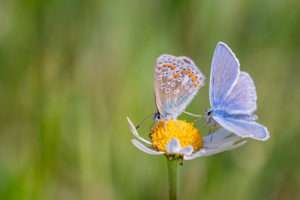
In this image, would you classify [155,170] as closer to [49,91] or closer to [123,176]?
[123,176]

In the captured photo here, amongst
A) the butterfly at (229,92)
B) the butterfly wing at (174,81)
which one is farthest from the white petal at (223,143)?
the butterfly wing at (174,81)

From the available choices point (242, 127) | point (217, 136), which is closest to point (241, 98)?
point (242, 127)

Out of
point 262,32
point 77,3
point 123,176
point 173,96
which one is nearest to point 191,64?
point 173,96

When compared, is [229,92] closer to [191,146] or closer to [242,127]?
[242,127]

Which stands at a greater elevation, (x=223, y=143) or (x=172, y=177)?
(x=223, y=143)

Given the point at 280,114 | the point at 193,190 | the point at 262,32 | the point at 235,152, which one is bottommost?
the point at 193,190

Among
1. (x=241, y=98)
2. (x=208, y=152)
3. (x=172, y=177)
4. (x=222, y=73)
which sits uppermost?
(x=222, y=73)

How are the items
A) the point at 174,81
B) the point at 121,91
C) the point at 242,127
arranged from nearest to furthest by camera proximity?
the point at 242,127, the point at 174,81, the point at 121,91

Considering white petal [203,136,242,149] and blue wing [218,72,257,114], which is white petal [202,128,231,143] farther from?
blue wing [218,72,257,114]
